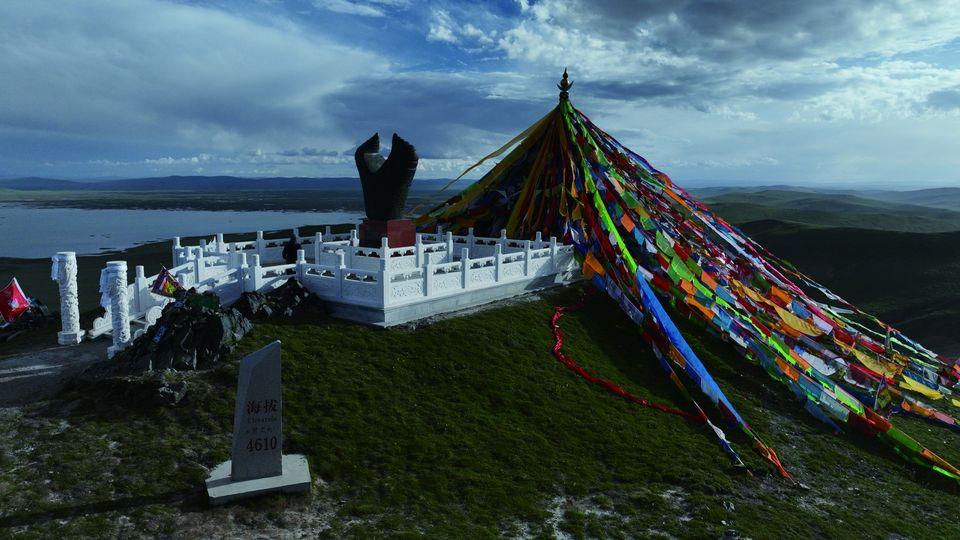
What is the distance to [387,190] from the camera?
24.3 meters

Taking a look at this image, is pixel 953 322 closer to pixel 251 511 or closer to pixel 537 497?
pixel 537 497

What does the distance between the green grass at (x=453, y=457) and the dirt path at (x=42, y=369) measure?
3.23ft

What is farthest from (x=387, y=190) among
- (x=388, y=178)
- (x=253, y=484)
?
(x=253, y=484)

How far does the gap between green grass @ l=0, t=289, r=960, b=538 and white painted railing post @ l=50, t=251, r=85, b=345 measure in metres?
4.11

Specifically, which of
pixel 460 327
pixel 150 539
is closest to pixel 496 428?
pixel 460 327

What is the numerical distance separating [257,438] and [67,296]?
30.8 ft

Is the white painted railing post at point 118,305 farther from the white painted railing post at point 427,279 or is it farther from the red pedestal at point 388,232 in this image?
the red pedestal at point 388,232

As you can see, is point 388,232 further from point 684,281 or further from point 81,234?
point 81,234

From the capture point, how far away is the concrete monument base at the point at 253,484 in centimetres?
997

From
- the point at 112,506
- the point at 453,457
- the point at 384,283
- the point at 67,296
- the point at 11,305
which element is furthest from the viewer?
the point at 11,305

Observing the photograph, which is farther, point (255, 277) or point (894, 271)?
point (894, 271)

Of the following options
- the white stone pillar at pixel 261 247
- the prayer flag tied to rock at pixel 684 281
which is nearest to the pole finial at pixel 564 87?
the prayer flag tied to rock at pixel 684 281

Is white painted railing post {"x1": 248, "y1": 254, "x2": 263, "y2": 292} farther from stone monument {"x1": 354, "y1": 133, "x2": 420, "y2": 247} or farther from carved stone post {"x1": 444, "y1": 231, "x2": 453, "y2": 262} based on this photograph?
carved stone post {"x1": 444, "y1": 231, "x2": 453, "y2": 262}

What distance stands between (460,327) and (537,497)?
706 centimetres
